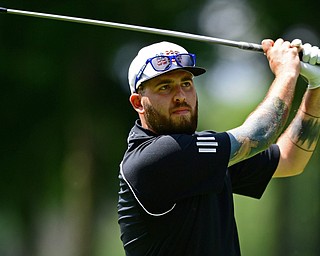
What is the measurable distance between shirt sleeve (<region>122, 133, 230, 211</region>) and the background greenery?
12.4m

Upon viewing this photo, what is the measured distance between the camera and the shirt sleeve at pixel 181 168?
6.02 metres

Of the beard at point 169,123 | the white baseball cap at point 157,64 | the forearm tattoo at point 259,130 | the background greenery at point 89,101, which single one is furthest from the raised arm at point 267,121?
the background greenery at point 89,101

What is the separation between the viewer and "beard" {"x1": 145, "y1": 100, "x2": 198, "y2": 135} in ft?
20.2

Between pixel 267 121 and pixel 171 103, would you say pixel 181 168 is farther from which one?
pixel 267 121

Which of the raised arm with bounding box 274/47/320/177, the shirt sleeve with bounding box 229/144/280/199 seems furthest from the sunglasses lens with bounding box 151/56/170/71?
the raised arm with bounding box 274/47/320/177

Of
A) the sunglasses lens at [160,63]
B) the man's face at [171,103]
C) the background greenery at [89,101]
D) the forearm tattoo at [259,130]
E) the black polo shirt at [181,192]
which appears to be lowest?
the black polo shirt at [181,192]

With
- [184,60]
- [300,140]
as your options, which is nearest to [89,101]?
[300,140]

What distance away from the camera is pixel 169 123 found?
6.17 meters

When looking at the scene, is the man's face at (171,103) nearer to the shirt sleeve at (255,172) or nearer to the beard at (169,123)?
the beard at (169,123)

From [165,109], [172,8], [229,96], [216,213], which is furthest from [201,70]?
[229,96]

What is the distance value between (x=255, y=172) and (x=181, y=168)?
92cm

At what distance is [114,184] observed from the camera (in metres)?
21.7

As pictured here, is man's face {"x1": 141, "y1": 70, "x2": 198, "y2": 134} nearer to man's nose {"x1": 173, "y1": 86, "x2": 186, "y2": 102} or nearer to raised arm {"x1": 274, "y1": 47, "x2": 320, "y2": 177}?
man's nose {"x1": 173, "y1": 86, "x2": 186, "y2": 102}

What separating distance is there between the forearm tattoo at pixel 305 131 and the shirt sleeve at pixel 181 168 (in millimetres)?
982
